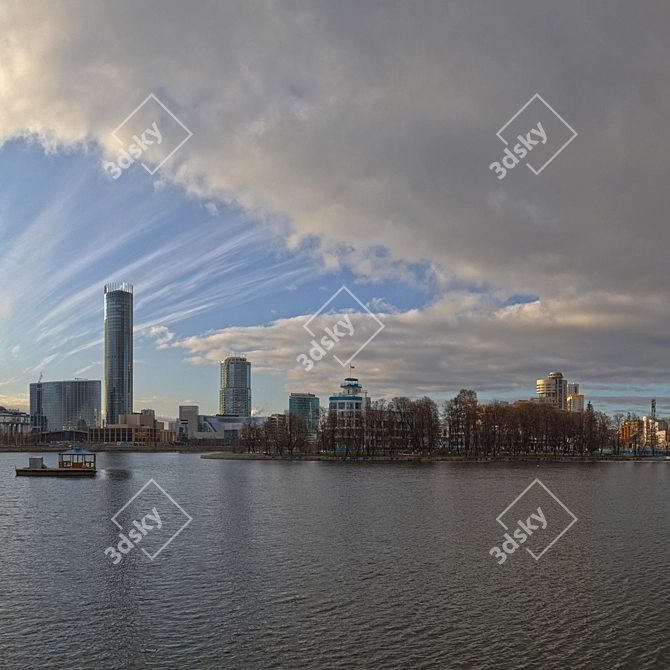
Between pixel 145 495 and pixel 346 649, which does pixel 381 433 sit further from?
pixel 346 649

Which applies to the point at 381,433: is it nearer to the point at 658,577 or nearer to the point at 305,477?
the point at 305,477

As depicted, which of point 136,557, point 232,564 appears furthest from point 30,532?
point 232,564

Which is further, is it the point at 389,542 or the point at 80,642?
the point at 389,542

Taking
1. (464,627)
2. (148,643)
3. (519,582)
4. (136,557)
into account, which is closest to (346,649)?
(464,627)

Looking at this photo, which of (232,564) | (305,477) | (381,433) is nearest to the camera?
(232,564)

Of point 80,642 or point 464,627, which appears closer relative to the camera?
point 80,642

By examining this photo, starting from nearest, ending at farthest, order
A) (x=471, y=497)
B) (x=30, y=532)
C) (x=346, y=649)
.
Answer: (x=346, y=649), (x=30, y=532), (x=471, y=497)
